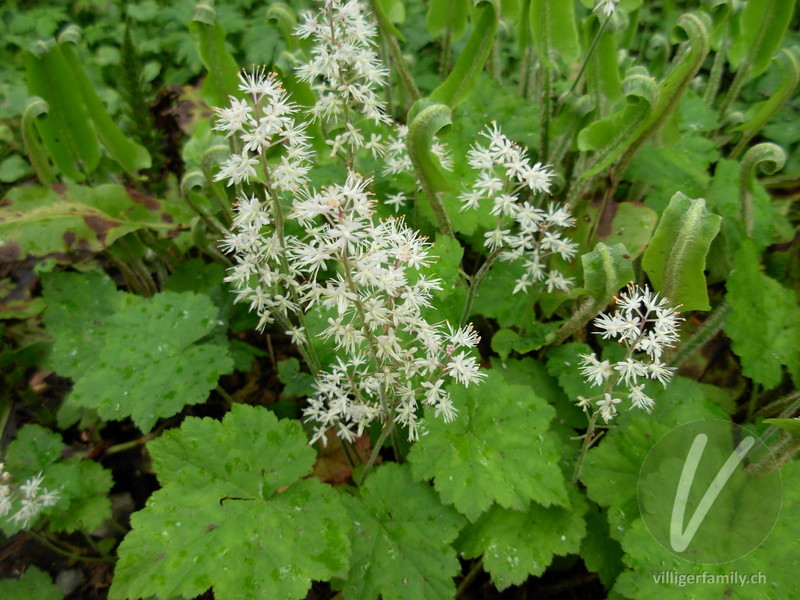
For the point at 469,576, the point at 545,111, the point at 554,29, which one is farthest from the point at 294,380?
the point at 554,29

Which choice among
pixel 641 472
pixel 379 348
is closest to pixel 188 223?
pixel 379 348

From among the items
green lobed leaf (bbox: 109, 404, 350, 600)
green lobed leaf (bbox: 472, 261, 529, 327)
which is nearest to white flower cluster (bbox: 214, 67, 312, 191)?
green lobed leaf (bbox: 109, 404, 350, 600)

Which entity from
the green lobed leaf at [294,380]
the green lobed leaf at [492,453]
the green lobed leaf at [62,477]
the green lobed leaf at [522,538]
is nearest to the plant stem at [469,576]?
the green lobed leaf at [522,538]

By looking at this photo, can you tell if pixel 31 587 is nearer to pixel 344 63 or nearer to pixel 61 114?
pixel 61 114

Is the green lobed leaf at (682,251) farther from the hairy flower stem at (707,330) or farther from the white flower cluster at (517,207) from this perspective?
the hairy flower stem at (707,330)

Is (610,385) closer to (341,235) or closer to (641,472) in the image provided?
(641,472)

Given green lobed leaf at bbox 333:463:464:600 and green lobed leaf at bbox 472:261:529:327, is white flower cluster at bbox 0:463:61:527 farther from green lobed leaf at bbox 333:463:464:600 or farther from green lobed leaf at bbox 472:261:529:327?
green lobed leaf at bbox 472:261:529:327

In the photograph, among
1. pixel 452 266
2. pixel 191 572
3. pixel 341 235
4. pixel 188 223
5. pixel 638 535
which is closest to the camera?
pixel 341 235
